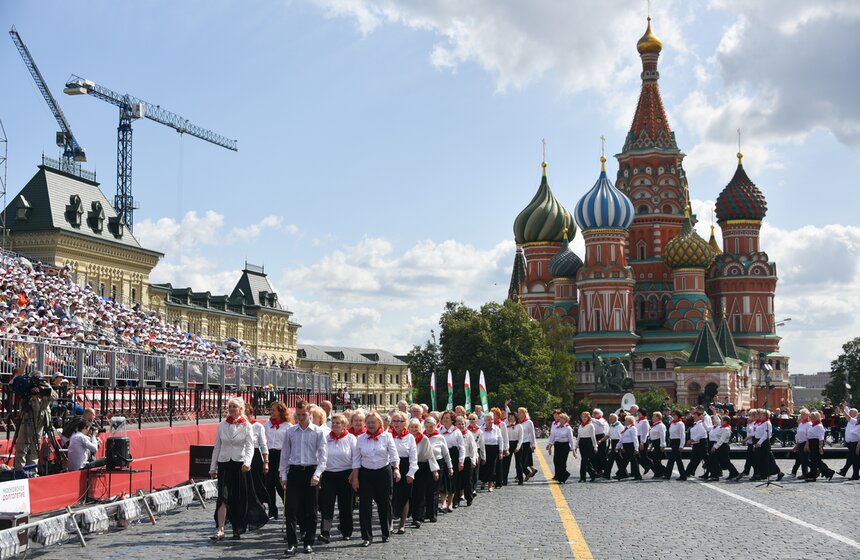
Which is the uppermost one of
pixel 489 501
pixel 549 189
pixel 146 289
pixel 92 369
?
pixel 549 189

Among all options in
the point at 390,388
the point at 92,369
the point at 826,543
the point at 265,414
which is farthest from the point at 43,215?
the point at 390,388

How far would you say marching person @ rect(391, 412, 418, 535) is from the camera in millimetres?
14898

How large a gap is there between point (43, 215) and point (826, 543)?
177ft

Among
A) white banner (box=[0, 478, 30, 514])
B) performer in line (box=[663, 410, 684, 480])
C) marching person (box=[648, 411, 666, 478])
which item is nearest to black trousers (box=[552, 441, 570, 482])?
performer in line (box=[663, 410, 684, 480])

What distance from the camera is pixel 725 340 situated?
3644 inches

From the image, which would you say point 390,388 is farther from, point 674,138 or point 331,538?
point 331,538

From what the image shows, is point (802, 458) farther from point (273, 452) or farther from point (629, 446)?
point (273, 452)

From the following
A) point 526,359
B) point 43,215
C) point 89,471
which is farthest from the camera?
point 526,359

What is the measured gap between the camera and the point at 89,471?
1594cm

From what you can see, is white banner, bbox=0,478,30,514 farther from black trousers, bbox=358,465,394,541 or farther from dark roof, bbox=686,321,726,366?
dark roof, bbox=686,321,726,366

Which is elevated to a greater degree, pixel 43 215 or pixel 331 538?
pixel 43 215

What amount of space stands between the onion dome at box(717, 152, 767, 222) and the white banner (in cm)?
9251

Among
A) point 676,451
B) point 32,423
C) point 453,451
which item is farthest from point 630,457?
point 32,423

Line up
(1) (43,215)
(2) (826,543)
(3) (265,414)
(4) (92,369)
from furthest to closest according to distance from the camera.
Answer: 1. (1) (43,215)
2. (3) (265,414)
3. (4) (92,369)
4. (2) (826,543)
